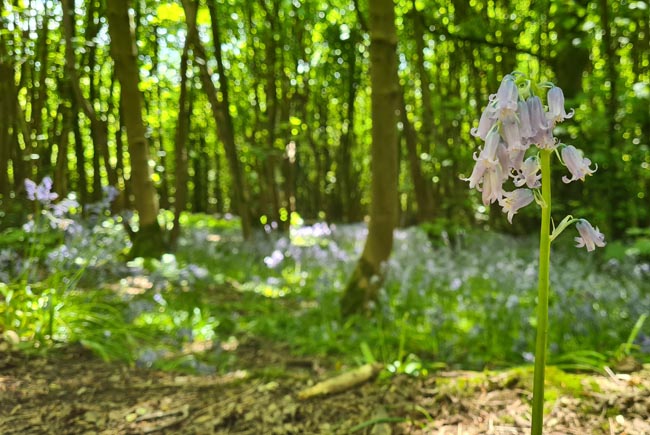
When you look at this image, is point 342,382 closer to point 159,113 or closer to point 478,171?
point 478,171

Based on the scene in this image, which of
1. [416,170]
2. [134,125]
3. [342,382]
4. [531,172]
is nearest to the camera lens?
Result: [531,172]

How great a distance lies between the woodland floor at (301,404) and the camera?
2123mm

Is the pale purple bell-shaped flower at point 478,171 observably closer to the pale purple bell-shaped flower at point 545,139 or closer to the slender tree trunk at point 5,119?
the pale purple bell-shaped flower at point 545,139

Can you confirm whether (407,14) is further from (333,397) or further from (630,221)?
(333,397)

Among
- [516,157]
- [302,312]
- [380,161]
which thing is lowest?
[302,312]

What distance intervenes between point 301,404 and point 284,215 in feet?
24.3

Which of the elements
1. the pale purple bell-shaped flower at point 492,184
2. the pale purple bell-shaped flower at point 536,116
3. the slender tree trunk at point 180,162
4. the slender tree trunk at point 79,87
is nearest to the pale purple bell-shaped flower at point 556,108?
the pale purple bell-shaped flower at point 536,116

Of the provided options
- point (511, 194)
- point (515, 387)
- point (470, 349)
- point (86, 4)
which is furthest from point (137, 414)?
point (86, 4)

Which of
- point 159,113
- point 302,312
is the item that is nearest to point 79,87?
point 302,312

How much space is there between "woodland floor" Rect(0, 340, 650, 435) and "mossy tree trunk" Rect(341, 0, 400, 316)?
1635mm

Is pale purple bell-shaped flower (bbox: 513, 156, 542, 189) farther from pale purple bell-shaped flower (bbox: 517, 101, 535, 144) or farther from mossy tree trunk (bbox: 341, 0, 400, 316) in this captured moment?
Result: mossy tree trunk (bbox: 341, 0, 400, 316)

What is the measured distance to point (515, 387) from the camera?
8.11 ft

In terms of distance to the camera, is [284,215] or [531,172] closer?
[531,172]

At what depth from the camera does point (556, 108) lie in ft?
4.67
